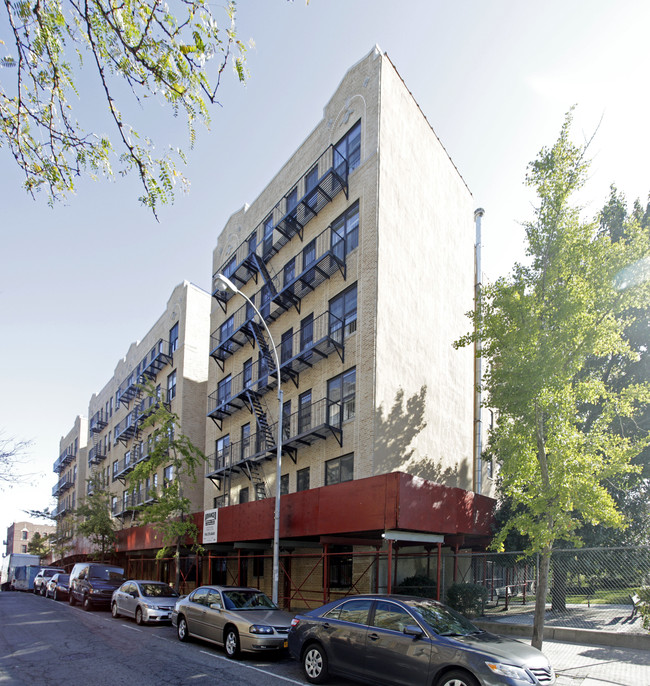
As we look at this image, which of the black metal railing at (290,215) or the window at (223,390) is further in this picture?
the window at (223,390)

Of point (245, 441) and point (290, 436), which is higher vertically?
point (290, 436)

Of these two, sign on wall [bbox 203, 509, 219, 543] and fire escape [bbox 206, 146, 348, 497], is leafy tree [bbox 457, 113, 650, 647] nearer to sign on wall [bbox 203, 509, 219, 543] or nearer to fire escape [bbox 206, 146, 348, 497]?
fire escape [bbox 206, 146, 348, 497]

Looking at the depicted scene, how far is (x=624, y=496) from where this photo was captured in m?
19.2

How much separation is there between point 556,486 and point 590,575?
216 inches

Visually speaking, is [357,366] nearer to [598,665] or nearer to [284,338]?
[284,338]

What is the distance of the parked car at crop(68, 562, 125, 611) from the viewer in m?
23.6

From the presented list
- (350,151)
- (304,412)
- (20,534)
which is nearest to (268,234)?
(350,151)

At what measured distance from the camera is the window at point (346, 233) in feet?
71.4

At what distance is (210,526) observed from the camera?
22938 millimetres

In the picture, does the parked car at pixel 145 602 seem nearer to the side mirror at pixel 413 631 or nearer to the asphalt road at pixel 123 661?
the asphalt road at pixel 123 661

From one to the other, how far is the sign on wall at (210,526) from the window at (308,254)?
10722 mm

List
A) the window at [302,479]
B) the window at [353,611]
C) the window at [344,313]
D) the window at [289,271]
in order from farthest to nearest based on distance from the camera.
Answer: the window at [289,271]
the window at [302,479]
the window at [344,313]
the window at [353,611]

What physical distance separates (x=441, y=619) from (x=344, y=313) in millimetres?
13588

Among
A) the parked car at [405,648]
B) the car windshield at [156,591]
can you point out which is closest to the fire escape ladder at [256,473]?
the car windshield at [156,591]
